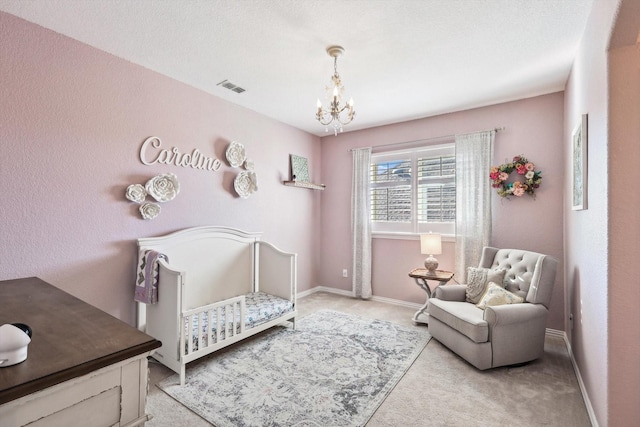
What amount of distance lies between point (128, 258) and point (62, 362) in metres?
1.93

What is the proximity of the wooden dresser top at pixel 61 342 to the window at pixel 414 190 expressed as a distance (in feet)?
11.5

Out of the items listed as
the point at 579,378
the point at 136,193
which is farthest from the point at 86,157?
the point at 579,378

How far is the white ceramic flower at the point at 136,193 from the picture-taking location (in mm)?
2482

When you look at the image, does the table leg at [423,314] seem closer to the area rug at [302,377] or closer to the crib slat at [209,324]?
the area rug at [302,377]

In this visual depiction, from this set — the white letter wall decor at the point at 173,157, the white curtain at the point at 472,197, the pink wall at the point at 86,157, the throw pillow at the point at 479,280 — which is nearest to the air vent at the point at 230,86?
the pink wall at the point at 86,157

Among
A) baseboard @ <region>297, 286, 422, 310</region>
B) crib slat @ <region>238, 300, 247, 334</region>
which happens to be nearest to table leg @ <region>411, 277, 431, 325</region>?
baseboard @ <region>297, 286, 422, 310</region>

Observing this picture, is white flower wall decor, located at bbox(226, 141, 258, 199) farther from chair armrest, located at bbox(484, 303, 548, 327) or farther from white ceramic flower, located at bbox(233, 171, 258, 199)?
chair armrest, located at bbox(484, 303, 548, 327)

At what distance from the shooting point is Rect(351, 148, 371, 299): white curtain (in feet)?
13.9

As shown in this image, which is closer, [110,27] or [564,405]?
[564,405]

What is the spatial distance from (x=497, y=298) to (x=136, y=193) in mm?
3194

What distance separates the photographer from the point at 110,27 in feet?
6.81

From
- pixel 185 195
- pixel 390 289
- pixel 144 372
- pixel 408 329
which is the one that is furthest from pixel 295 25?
pixel 390 289

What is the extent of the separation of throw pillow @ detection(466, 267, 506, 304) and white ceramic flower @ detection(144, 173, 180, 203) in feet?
9.63

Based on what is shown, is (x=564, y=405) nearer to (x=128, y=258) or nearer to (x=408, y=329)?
(x=408, y=329)
